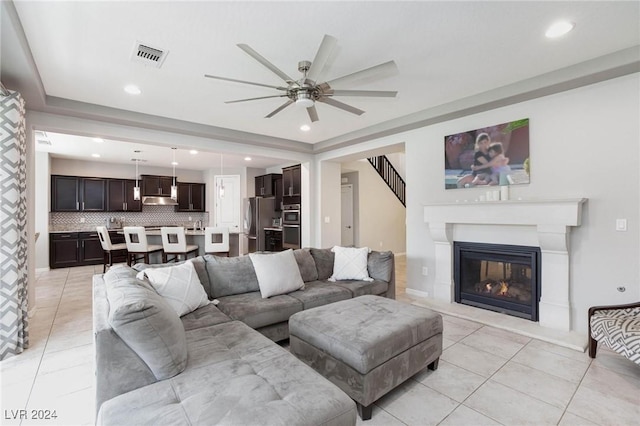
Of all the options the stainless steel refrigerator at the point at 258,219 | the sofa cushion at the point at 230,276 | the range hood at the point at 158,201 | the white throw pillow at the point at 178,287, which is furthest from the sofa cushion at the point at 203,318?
the range hood at the point at 158,201

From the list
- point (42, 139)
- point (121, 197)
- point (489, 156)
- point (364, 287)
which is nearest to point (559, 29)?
point (489, 156)

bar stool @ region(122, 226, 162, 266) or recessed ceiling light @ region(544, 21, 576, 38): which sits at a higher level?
recessed ceiling light @ region(544, 21, 576, 38)

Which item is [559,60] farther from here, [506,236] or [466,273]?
[466,273]

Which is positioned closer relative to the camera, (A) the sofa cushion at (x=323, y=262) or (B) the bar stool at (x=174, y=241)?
(A) the sofa cushion at (x=323, y=262)

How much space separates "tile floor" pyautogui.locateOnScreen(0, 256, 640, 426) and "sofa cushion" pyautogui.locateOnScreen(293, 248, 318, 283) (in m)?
1.64

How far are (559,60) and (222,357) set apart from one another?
12.2 feet

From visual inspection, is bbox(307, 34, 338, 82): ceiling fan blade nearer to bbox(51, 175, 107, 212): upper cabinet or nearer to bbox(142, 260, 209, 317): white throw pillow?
bbox(142, 260, 209, 317): white throw pillow

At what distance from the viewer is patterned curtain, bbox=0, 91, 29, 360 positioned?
271 cm

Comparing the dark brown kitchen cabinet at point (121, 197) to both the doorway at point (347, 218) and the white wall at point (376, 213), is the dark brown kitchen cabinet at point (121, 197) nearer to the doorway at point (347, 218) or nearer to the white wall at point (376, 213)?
the doorway at point (347, 218)

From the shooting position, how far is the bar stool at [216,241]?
227 inches

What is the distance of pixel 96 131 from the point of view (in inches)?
158

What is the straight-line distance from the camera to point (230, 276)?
10.4 feet

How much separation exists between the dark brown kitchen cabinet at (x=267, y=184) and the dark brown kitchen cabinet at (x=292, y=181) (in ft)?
4.03

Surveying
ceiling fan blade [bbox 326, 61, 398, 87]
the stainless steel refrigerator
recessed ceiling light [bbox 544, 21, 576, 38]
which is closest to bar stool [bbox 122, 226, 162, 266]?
the stainless steel refrigerator
